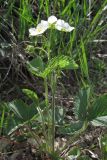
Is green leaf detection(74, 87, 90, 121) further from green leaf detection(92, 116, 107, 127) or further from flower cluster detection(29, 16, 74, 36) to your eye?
flower cluster detection(29, 16, 74, 36)

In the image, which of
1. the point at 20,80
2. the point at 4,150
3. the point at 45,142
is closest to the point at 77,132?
the point at 45,142

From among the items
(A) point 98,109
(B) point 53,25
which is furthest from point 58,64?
(A) point 98,109

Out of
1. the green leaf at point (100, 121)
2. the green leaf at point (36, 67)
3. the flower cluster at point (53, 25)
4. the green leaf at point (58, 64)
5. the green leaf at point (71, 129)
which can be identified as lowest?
the green leaf at point (71, 129)

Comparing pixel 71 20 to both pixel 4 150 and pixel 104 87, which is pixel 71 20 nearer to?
pixel 104 87

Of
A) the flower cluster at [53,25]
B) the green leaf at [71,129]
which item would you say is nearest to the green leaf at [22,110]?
the green leaf at [71,129]

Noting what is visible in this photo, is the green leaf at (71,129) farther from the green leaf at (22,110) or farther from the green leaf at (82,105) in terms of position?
the green leaf at (22,110)

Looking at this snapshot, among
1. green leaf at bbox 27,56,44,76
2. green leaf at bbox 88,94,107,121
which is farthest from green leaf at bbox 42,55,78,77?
green leaf at bbox 88,94,107,121

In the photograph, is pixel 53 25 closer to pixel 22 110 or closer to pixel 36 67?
pixel 36 67

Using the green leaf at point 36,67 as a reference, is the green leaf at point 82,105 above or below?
below
